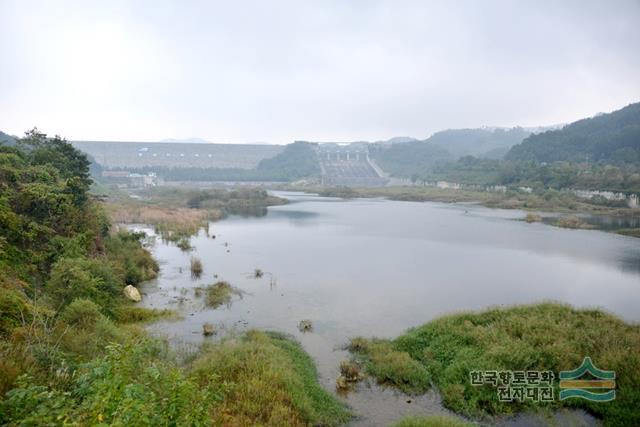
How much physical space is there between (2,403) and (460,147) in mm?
186102

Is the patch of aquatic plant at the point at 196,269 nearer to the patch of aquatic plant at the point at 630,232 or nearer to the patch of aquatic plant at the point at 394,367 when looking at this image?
the patch of aquatic plant at the point at 394,367

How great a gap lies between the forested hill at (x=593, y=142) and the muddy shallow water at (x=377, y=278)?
61.7 m

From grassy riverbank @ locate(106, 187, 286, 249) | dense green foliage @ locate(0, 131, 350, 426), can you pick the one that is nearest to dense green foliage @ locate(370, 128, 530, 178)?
grassy riverbank @ locate(106, 187, 286, 249)

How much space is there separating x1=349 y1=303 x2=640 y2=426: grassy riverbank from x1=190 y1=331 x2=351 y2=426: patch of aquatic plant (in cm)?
175

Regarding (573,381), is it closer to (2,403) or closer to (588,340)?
(588,340)

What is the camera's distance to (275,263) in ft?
70.7

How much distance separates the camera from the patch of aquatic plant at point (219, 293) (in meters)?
14.4

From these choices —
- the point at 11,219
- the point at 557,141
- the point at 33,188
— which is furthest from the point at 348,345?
the point at 557,141

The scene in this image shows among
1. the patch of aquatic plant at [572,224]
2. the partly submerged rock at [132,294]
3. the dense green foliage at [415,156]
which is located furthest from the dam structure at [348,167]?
the partly submerged rock at [132,294]

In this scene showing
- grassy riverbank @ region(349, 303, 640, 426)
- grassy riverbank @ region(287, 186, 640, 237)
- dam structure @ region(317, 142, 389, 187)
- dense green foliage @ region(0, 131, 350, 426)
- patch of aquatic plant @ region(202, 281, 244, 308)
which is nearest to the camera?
dense green foliage @ region(0, 131, 350, 426)

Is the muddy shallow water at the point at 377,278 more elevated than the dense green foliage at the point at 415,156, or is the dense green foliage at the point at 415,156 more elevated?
the dense green foliage at the point at 415,156

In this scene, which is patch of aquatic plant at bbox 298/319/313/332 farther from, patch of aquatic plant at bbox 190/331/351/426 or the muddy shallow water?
patch of aquatic plant at bbox 190/331/351/426

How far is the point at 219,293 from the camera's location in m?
15.3

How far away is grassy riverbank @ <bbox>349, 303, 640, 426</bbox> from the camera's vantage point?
7.61 meters
